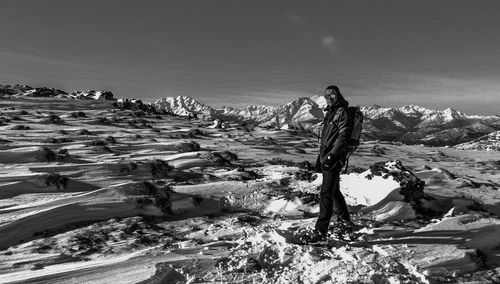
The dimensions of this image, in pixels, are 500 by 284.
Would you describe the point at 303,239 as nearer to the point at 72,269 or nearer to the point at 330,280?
the point at 330,280

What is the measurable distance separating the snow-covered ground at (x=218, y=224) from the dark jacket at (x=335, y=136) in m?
1.78

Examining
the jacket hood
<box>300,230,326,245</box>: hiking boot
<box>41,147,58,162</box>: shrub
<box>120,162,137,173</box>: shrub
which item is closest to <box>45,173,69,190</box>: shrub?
<box>120,162,137,173</box>: shrub

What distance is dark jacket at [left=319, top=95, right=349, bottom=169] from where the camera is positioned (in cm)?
789

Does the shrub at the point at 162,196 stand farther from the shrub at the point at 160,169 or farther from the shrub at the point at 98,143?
the shrub at the point at 98,143

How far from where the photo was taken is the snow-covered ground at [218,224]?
7.11 m

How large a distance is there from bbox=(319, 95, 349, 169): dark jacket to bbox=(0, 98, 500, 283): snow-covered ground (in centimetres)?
178

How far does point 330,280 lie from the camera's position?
21.9 feet

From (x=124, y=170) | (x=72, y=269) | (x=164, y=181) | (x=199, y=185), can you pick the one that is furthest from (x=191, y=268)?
(x=124, y=170)

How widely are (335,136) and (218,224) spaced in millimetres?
4186

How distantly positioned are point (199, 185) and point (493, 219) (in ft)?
28.8

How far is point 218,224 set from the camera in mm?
10469

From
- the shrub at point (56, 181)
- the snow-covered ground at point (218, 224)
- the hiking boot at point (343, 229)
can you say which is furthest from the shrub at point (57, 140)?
the hiking boot at point (343, 229)

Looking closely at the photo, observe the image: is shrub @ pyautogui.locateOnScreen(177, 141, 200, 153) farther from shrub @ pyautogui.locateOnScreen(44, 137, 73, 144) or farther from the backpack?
the backpack

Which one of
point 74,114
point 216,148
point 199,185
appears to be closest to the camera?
point 199,185
